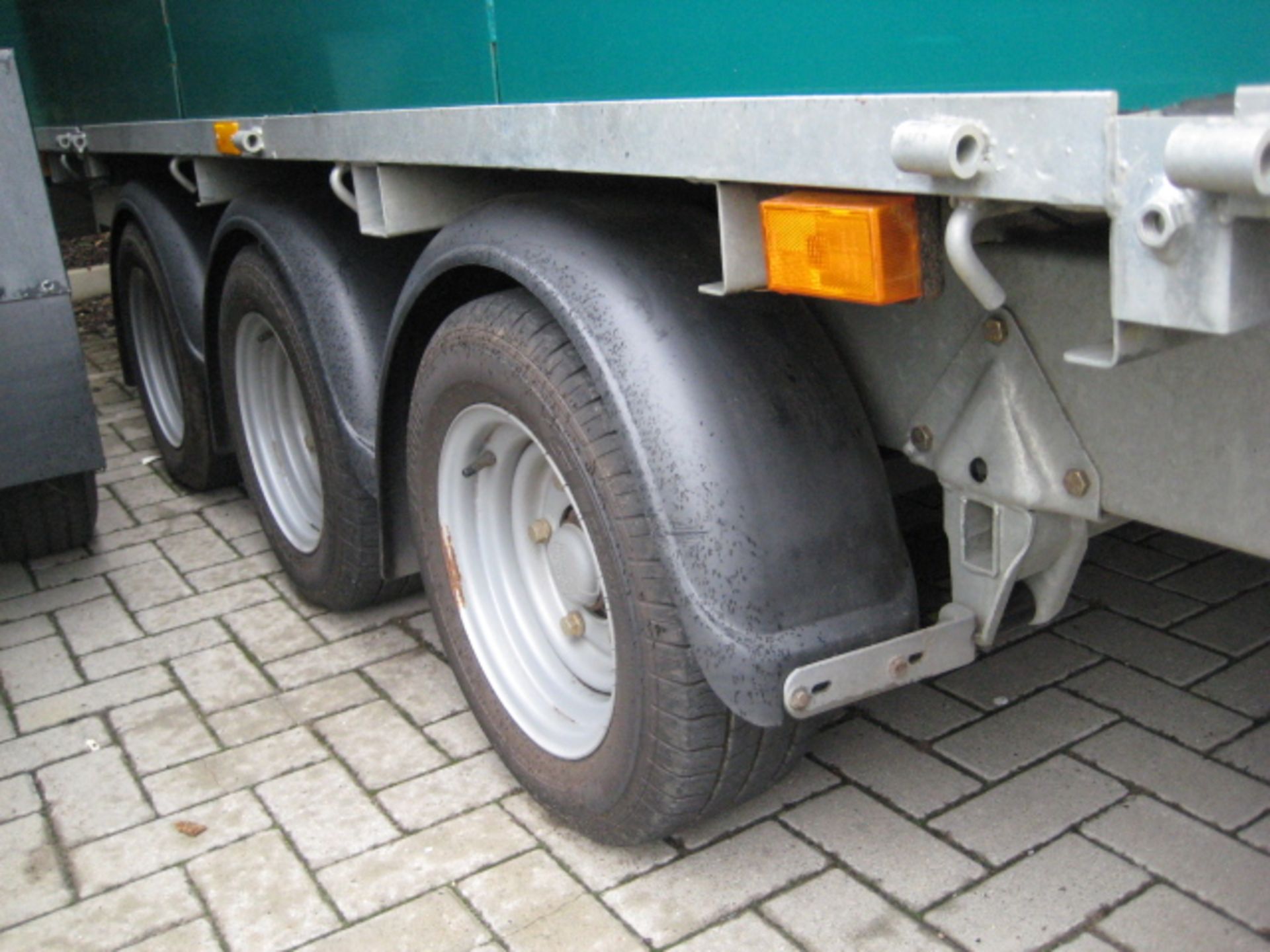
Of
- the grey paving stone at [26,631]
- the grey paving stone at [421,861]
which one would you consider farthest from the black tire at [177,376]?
the grey paving stone at [421,861]

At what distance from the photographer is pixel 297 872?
2.48 metres

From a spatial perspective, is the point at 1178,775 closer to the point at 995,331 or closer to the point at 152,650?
the point at 995,331

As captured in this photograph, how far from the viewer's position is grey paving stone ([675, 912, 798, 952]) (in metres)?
2.16

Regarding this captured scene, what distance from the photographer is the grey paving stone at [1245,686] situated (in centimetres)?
272

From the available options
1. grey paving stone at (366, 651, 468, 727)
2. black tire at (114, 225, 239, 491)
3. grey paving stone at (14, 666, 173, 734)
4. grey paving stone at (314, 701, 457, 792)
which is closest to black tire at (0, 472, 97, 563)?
black tire at (114, 225, 239, 491)

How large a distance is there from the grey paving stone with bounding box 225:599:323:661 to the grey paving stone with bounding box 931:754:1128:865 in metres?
1.78

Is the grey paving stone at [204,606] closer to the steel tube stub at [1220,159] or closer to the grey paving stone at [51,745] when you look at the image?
the grey paving stone at [51,745]

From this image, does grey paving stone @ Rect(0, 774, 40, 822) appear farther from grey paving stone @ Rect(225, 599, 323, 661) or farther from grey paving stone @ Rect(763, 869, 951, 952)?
grey paving stone @ Rect(763, 869, 951, 952)

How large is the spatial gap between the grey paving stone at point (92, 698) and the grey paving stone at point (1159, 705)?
223 centimetres

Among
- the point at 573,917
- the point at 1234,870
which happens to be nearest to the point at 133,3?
the point at 573,917

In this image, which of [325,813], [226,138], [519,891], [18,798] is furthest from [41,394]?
[519,891]

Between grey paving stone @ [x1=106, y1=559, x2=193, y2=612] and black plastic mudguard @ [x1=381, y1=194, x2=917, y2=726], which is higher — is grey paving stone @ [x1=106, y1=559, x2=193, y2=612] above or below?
below

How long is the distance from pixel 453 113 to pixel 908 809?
5.02ft

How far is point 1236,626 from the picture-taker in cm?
304
